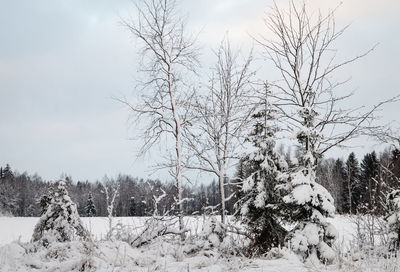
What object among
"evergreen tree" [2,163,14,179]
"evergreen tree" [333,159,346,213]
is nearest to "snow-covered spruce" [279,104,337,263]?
"evergreen tree" [333,159,346,213]

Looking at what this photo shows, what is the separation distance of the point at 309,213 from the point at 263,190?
2089 mm

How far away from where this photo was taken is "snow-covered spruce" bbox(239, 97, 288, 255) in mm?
9211

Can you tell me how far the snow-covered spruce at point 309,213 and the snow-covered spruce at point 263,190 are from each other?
120cm

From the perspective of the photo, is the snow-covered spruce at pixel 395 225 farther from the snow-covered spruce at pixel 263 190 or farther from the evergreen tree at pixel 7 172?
the evergreen tree at pixel 7 172

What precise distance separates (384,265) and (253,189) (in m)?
5.52

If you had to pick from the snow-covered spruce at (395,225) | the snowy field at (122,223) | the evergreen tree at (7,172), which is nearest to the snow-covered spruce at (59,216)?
the snowy field at (122,223)

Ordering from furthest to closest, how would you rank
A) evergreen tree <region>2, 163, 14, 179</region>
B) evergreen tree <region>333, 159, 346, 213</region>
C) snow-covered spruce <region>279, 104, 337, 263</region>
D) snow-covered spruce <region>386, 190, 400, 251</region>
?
evergreen tree <region>2, 163, 14, 179</region> < evergreen tree <region>333, 159, 346, 213</region> < snow-covered spruce <region>386, 190, 400, 251</region> < snow-covered spruce <region>279, 104, 337, 263</region>

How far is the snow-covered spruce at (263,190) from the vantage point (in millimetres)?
9211

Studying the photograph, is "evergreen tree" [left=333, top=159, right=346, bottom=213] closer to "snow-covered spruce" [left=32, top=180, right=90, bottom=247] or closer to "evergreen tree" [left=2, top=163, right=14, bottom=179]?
"snow-covered spruce" [left=32, top=180, right=90, bottom=247]

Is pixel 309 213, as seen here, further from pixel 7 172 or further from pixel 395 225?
pixel 7 172

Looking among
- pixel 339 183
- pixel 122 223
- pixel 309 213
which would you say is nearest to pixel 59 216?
pixel 122 223

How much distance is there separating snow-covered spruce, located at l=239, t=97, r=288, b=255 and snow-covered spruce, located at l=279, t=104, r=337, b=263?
3.94 ft

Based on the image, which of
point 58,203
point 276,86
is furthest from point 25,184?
point 276,86

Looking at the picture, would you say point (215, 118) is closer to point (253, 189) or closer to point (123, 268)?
point (253, 189)
